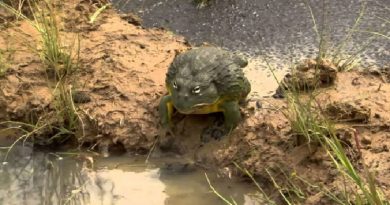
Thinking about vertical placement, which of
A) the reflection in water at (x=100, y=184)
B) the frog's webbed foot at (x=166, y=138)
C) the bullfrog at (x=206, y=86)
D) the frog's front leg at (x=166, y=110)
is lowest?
the reflection in water at (x=100, y=184)

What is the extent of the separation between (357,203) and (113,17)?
3.23 meters

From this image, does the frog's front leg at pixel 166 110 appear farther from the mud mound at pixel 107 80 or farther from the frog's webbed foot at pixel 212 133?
the frog's webbed foot at pixel 212 133

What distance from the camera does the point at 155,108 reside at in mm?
5066

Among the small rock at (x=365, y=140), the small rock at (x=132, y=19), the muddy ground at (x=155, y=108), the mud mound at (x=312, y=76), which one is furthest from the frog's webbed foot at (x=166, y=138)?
the small rock at (x=132, y=19)

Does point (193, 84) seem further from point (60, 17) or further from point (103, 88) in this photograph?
point (60, 17)

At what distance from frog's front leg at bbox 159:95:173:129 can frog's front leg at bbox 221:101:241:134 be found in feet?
1.23

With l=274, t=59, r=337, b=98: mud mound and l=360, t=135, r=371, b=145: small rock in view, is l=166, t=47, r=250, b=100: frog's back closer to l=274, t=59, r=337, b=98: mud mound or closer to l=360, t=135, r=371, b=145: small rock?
l=274, t=59, r=337, b=98: mud mound

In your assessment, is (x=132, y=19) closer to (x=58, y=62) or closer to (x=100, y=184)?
(x=58, y=62)

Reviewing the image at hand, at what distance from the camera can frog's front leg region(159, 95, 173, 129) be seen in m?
4.89

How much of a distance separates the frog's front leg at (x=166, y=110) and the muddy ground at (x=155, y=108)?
85 millimetres

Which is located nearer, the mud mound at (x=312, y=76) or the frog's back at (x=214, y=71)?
the frog's back at (x=214, y=71)

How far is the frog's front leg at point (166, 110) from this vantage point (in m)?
4.89

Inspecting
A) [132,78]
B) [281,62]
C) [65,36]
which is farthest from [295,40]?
[65,36]

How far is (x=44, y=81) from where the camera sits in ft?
17.5
